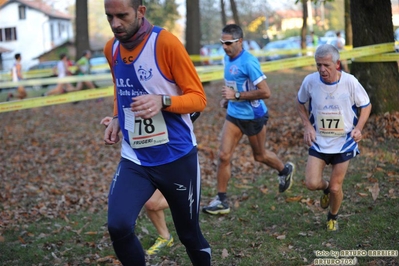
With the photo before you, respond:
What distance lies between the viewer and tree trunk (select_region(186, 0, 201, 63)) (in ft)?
76.5

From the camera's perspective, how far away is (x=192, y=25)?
77.2 feet

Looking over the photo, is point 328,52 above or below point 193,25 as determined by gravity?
below

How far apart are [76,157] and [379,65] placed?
6.30 meters

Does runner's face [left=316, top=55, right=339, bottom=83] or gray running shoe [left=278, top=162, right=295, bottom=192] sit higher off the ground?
runner's face [left=316, top=55, right=339, bottom=83]

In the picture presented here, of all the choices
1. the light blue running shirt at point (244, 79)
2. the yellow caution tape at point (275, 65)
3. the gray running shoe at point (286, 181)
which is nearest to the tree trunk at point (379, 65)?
the yellow caution tape at point (275, 65)

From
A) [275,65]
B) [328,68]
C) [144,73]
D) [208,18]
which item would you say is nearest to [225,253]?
[328,68]

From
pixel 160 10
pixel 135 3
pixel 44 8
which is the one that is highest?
pixel 44 8

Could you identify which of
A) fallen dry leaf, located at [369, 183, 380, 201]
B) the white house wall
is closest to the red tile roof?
the white house wall

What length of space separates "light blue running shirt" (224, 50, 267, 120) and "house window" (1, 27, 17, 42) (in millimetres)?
78680

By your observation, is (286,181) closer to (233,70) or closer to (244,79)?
(244,79)

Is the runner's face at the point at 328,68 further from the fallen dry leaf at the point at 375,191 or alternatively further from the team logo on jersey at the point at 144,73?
the team logo on jersey at the point at 144,73

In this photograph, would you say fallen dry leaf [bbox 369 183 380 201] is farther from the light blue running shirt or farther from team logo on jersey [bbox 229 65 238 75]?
team logo on jersey [bbox 229 65 238 75]

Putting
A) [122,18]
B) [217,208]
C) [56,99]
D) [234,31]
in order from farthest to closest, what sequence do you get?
[56,99] → [217,208] → [234,31] → [122,18]

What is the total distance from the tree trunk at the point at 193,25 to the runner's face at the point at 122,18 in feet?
64.2
